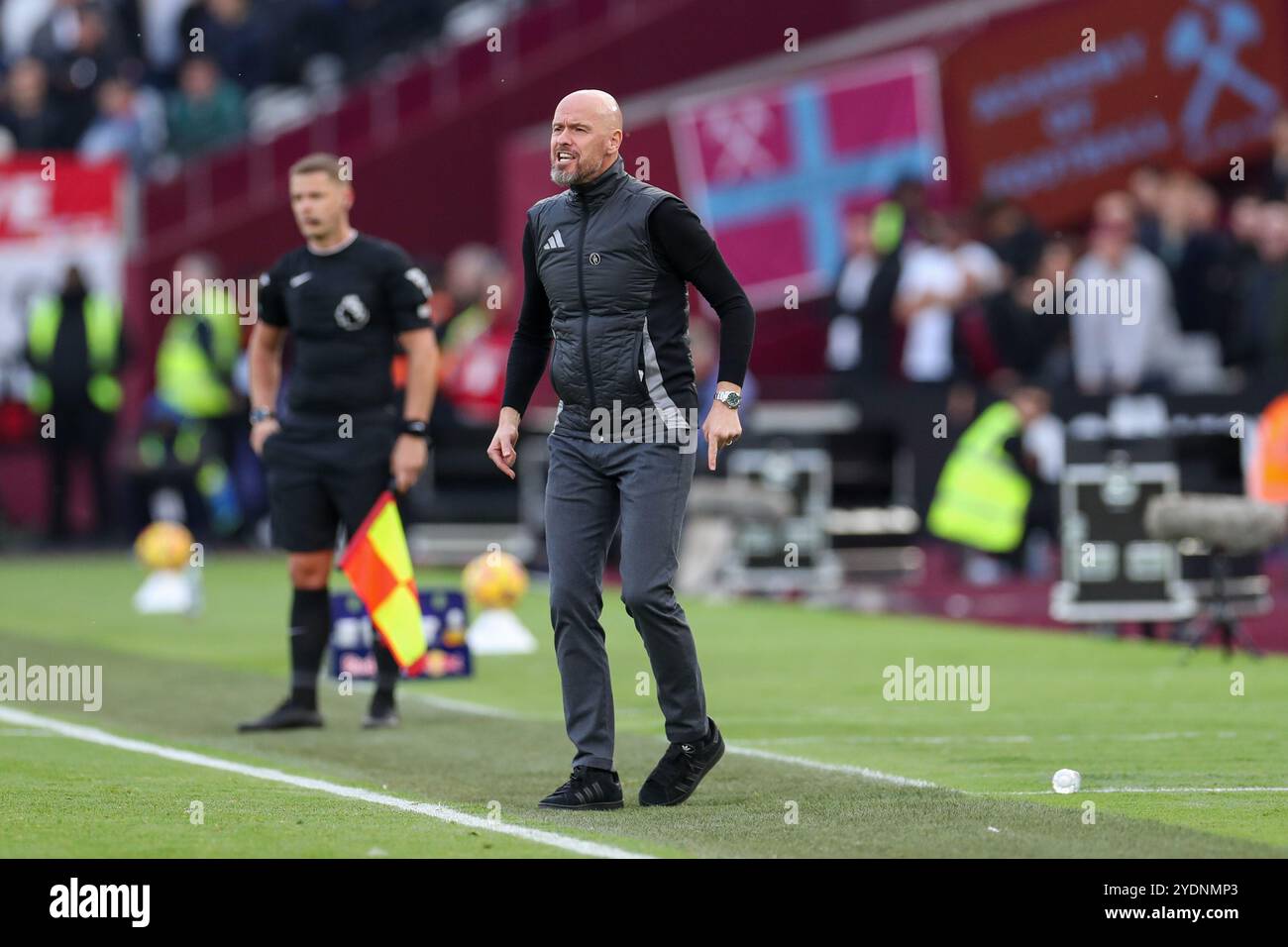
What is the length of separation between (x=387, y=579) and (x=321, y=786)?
2.40 meters

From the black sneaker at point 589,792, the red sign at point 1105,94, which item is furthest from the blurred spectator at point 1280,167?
the black sneaker at point 589,792

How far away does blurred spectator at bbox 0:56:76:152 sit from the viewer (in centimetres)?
2892

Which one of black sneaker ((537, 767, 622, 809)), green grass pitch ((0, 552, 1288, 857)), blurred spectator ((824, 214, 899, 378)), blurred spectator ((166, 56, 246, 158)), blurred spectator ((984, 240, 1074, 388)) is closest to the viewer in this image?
green grass pitch ((0, 552, 1288, 857))

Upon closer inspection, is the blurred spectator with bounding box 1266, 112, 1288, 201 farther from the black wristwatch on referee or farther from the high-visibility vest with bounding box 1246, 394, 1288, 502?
the black wristwatch on referee

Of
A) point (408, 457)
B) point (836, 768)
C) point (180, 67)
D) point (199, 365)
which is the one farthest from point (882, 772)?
point (180, 67)

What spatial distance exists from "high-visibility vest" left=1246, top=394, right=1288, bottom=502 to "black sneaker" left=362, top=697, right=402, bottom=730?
6.67 m

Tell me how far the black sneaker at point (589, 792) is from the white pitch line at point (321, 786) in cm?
34

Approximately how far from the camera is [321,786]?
32.0 feet

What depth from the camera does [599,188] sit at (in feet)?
30.3

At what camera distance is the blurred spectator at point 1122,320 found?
21.8 meters

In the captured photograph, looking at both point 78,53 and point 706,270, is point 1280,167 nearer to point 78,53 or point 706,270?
point 78,53

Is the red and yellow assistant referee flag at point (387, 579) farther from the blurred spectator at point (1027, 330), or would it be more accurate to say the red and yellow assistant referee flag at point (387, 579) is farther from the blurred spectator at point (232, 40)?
the blurred spectator at point (232, 40)

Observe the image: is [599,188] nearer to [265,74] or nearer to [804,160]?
[804,160]

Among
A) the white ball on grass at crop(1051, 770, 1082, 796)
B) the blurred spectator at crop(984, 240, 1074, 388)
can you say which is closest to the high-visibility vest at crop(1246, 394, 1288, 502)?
the blurred spectator at crop(984, 240, 1074, 388)
